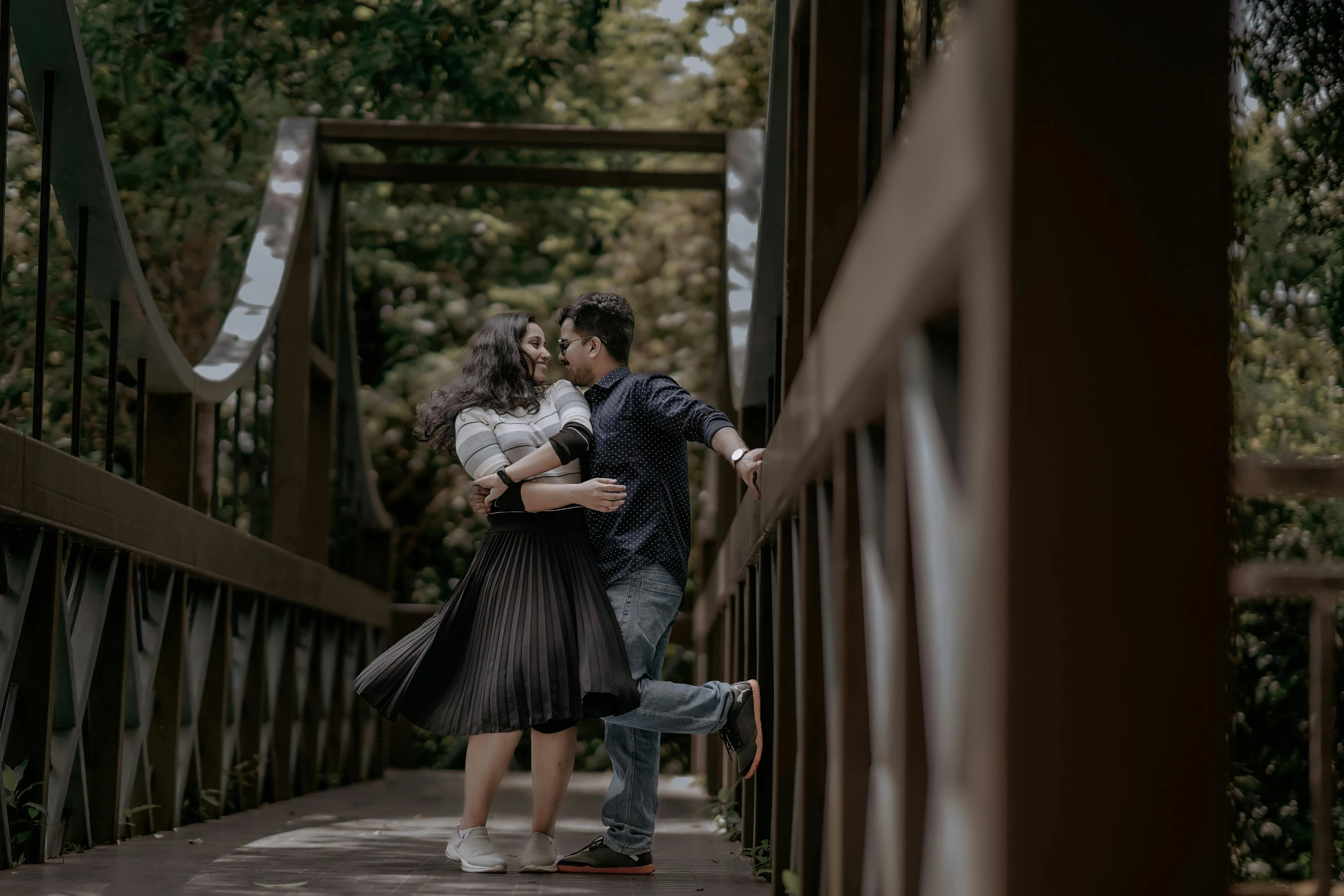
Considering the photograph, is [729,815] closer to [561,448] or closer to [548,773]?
[548,773]

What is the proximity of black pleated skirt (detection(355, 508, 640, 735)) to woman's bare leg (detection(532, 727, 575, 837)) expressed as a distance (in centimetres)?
11

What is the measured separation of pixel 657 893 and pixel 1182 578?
103 inches

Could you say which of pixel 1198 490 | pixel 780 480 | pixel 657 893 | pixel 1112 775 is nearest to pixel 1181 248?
pixel 1198 490

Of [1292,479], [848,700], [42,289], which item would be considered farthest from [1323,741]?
[42,289]

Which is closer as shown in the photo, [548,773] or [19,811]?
[19,811]

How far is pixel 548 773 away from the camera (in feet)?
12.9

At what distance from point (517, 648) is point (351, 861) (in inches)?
32.8

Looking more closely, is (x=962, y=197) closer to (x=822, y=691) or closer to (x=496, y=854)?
(x=822, y=691)

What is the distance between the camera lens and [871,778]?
2086mm

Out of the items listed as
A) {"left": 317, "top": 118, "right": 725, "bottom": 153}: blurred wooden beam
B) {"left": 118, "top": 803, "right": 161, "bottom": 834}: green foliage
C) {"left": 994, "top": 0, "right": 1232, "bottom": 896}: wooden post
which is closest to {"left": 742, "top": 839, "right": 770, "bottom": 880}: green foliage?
{"left": 118, "top": 803, "right": 161, "bottom": 834}: green foliage

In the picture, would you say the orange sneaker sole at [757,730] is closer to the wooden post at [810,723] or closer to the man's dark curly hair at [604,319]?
the man's dark curly hair at [604,319]

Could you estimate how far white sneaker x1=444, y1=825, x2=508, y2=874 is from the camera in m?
3.90

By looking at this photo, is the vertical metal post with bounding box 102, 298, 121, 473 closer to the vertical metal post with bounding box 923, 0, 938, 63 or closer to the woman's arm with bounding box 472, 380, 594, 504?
the woman's arm with bounding box 472, 380, 594, 504

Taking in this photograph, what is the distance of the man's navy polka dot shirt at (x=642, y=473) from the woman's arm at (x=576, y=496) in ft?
0.48
